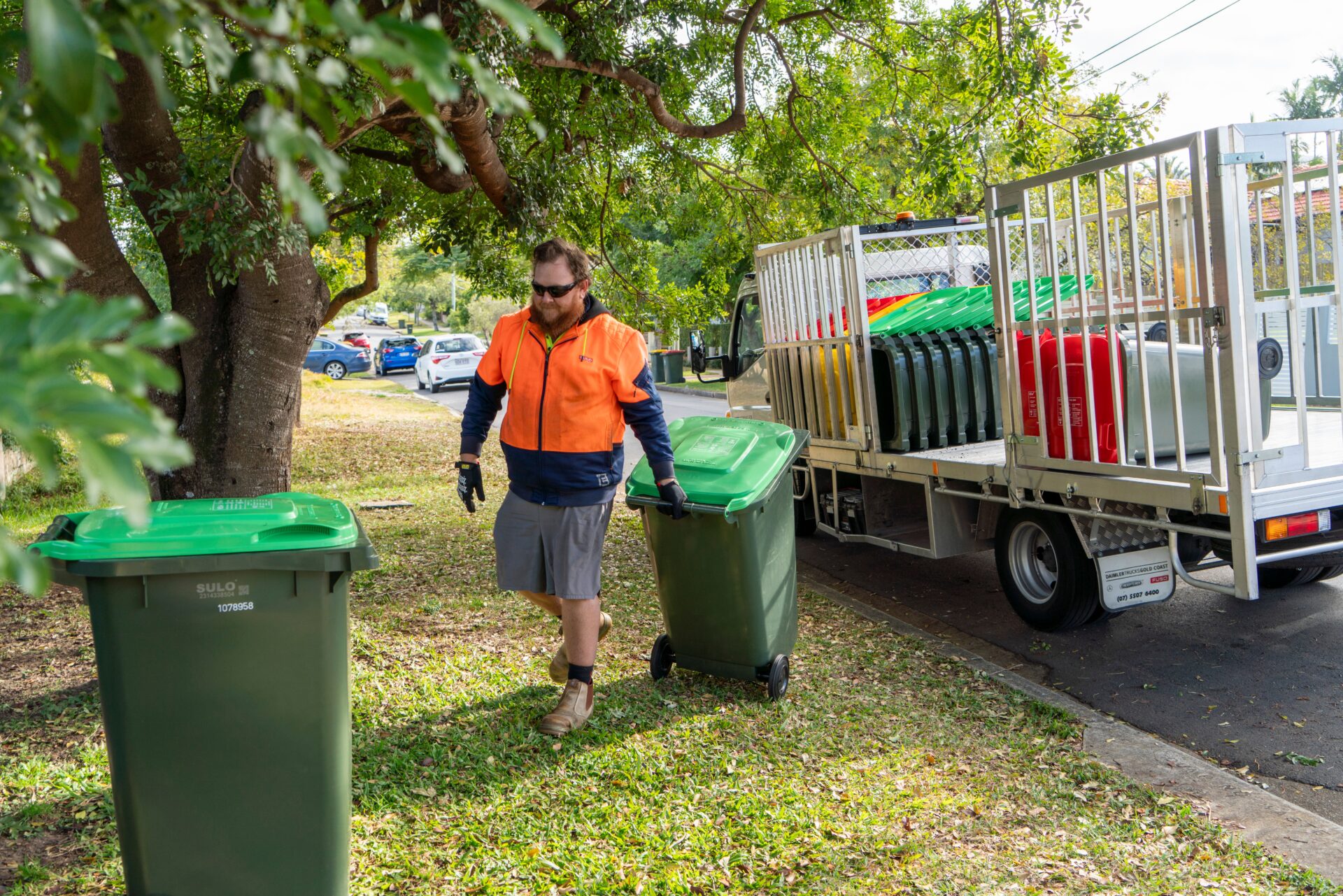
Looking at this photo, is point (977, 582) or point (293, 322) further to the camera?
point (977, 582)

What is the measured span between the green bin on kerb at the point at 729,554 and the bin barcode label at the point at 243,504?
178 cm

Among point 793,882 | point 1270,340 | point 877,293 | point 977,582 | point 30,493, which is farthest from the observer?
point 30,493

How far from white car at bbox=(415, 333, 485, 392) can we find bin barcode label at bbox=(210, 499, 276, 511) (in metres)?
29.2

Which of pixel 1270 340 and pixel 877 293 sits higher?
pixel 877 293

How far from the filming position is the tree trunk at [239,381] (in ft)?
19.2

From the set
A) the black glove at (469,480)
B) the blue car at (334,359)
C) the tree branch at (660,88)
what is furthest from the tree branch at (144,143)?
the blue car at (334,359)

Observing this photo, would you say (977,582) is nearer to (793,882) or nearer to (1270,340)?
(1270,340)

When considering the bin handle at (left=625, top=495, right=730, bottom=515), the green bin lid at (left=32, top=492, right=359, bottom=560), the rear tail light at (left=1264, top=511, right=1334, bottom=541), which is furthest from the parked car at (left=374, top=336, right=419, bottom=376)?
the green bin lid at (left=32, top=492, right=359, bottom=560)

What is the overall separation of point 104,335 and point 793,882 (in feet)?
9.57

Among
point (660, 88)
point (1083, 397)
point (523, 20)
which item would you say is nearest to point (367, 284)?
point (660, 88)

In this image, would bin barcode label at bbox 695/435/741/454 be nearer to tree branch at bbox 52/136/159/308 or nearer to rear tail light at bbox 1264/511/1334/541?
rear tail light at bbox 1264/511/1334/541

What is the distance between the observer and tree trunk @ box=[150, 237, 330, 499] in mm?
5844

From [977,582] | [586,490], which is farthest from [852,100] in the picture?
[586,490]

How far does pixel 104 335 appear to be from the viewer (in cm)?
98
